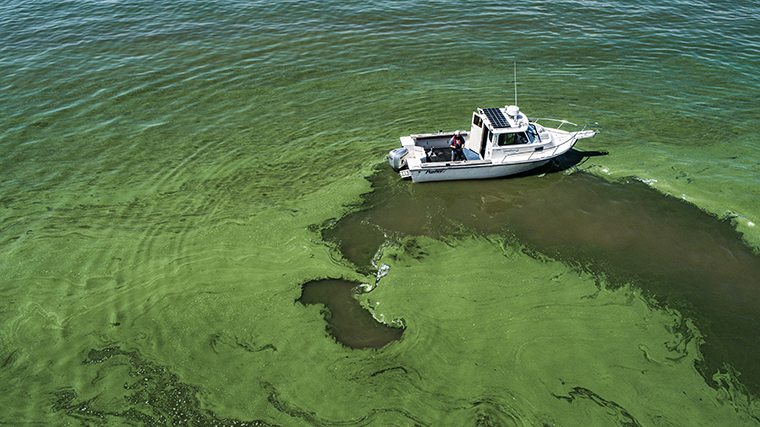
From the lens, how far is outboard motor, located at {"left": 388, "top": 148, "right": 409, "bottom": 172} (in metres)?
15.8

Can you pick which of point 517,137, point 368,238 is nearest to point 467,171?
point 517,137

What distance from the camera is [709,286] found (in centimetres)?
1170

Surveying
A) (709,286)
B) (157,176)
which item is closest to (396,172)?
(157,176)

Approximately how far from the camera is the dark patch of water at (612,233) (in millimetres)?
10938

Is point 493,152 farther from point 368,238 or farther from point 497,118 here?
point 368,238

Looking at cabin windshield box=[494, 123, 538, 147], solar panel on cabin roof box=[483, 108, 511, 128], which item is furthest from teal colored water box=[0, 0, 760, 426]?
solar panel on cabin roof box=[483, 108, 511, 128]

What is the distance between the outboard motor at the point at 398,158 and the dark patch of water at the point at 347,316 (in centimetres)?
568

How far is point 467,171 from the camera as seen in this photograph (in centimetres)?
1586

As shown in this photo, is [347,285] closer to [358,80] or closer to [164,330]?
[164,330]

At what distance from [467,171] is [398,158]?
2.63 m

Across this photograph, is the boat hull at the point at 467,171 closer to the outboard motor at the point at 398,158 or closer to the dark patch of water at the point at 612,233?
the dark patch of water at the point at 612,233

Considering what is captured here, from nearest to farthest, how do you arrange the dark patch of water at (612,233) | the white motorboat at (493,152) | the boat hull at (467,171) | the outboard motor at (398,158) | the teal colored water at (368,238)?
the teal colored water at (368,238) → the dark patch of water at (612,233) → the white motorboat at (493,152) → the boat hull at (467,171) → the outboard motor at (398,158)

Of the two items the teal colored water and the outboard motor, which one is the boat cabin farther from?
the outboard motor

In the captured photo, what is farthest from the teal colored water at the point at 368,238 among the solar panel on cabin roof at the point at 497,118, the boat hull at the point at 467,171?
the solar panel on cabin roof at the point at 497,118
